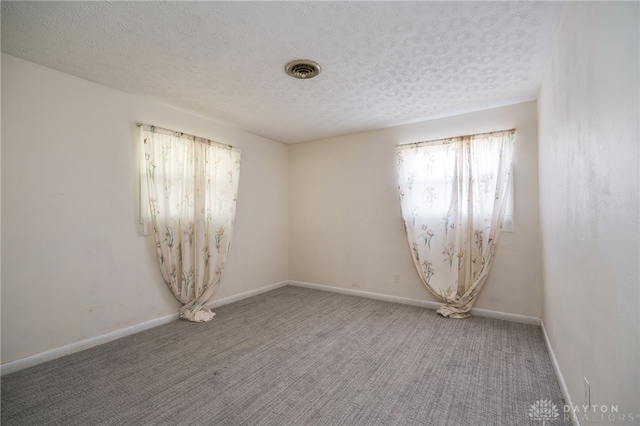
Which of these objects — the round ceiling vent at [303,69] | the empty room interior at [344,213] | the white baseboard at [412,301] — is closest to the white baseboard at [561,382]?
the empty room interior at [344,213]

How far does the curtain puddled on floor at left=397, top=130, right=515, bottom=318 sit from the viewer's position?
3.18 meters

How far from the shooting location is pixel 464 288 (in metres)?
3.35

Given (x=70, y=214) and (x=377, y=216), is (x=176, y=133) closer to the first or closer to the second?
(x=70, y=214)

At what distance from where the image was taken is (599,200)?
1.16 m

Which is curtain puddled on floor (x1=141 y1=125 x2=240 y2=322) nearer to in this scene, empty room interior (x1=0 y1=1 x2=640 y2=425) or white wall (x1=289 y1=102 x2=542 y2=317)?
empty room interior (x1=0 y1=1 x2=640 y2=425)

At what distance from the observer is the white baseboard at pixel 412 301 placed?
3.08m

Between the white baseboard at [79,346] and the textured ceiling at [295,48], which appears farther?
the white baseboard at [79,346]

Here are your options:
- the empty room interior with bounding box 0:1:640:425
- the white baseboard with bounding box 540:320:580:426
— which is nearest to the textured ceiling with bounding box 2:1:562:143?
the empty room interior with bounding box 0:1:640:425

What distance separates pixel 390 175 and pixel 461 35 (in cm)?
213

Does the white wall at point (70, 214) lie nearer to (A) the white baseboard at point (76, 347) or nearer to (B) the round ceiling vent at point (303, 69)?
(A) the white baseboard at point (76, 347)

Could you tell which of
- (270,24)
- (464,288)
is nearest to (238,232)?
(270,24)

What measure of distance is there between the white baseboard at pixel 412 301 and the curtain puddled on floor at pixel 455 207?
19 cm

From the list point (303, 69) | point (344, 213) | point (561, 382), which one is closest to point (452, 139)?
point (344, 213)

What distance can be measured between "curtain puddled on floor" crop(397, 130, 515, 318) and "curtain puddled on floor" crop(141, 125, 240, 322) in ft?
7.91
